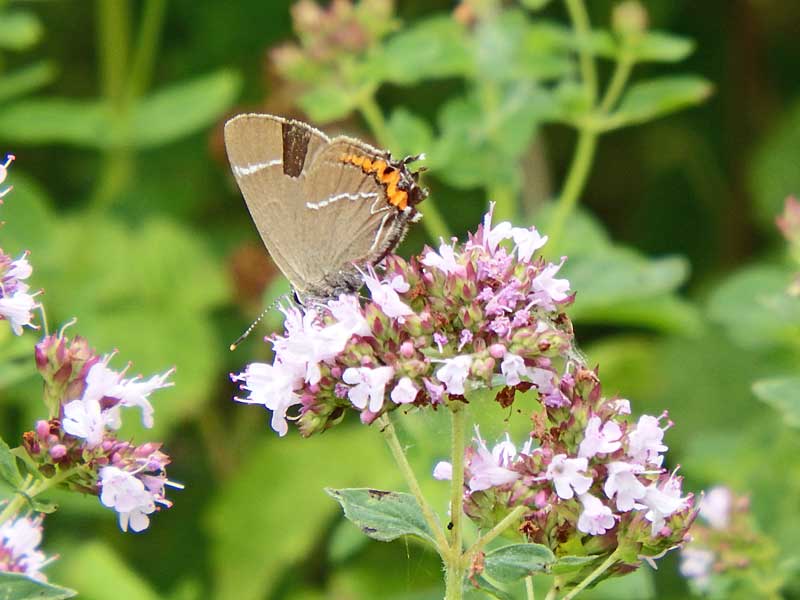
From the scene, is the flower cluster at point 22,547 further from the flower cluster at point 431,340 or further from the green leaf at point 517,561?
the green leaf at point 517,561

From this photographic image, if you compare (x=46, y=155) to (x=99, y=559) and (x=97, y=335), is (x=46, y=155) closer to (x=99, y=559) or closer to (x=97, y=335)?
(x=97, y=335)

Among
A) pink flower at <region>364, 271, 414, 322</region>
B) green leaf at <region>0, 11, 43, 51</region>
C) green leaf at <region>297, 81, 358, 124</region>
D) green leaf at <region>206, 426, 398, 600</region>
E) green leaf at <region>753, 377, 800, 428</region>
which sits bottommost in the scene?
green leaf at <region>206, 426, 398, 600</region>

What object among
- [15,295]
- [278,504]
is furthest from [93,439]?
[278,504]

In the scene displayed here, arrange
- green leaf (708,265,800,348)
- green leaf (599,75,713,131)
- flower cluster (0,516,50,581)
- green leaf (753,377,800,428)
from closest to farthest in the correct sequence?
flower cluster (0,516,50,581)
green leaf (753,377,800,428)
green leaf (599,75,713,131)
green leaf (708,265,800,348)

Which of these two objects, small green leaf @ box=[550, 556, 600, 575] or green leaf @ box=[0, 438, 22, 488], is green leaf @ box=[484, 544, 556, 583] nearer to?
small green leaf @ box=[550, 556, 600, 575]

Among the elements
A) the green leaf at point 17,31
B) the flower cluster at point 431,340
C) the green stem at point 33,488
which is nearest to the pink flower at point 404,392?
the flower cluster at point 431,340

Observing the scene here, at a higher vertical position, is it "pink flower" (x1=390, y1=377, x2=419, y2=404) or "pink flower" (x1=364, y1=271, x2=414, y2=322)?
"pink flower" (x1=364, y1=271, x2=414, y2=322)

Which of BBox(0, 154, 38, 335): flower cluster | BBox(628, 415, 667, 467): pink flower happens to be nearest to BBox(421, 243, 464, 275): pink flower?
BBox(628, 415, 667, 467): pink flower

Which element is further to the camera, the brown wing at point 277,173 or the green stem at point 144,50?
the green stem at point 144,50
